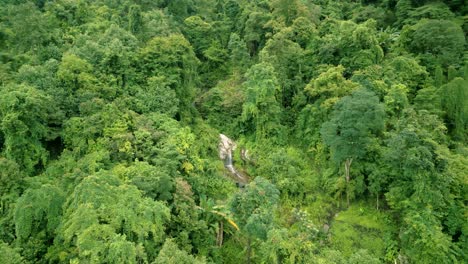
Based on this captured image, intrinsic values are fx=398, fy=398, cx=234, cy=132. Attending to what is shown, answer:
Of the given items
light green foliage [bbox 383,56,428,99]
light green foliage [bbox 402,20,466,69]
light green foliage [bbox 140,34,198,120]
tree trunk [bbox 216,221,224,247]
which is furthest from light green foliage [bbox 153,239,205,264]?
light green foliage [bbox 402,20,466,69]

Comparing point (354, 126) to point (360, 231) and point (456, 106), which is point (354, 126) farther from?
point (456, 106)

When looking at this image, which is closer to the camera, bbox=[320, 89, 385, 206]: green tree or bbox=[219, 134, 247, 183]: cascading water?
bbox=[320, 89, 385, 206]: green tree

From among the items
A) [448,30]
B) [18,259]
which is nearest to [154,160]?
[18,259]

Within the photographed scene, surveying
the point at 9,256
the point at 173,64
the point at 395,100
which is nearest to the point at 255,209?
the point at 9,256

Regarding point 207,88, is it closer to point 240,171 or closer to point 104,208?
point 240,171

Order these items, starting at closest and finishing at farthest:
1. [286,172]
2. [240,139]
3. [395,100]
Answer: [395,100] → [286,172] → [240,139]

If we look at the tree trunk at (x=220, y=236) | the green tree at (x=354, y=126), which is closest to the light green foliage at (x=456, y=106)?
the green tree at (x=354, y=126)

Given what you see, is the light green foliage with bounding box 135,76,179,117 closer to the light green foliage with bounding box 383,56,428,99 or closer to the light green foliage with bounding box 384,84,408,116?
the light green foliage with bounding box 384,84,408,116
